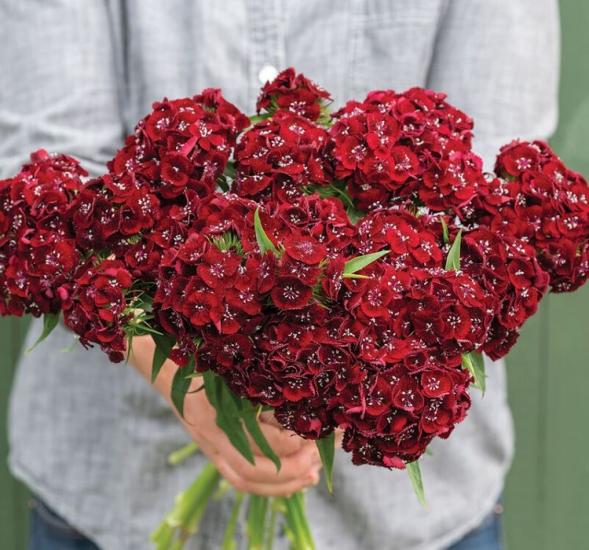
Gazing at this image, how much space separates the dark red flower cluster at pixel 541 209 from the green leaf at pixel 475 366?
0.26 feet

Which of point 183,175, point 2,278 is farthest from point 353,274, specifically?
point 2,278

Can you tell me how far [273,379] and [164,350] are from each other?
106 mm

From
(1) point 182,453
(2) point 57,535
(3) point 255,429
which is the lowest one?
(2) point 57,535

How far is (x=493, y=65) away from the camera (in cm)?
90

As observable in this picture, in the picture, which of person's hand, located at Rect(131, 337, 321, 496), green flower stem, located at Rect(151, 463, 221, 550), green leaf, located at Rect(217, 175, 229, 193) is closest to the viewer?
green leaf, located at Rect(217, 175, 229, 193)

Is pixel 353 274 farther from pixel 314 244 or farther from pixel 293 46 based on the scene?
pixel 293 46

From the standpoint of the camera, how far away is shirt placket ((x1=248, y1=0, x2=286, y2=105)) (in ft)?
3.01

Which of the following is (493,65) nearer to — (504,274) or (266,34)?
(266,34)

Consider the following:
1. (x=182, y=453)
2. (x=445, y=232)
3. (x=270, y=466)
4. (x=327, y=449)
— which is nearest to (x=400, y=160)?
(x=445, y=232)

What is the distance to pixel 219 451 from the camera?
0.74 metres

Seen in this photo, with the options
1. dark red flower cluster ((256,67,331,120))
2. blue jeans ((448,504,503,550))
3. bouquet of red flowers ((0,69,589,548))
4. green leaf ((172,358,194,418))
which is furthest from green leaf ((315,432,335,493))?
blue jeans ((448,504,503,550))

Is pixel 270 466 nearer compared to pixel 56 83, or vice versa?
pixel 270 466

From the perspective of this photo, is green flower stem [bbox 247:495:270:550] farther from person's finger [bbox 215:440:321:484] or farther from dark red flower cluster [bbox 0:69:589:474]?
dark red flower cluster [bbox 0:69:589:474]

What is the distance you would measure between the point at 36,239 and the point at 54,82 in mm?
383
